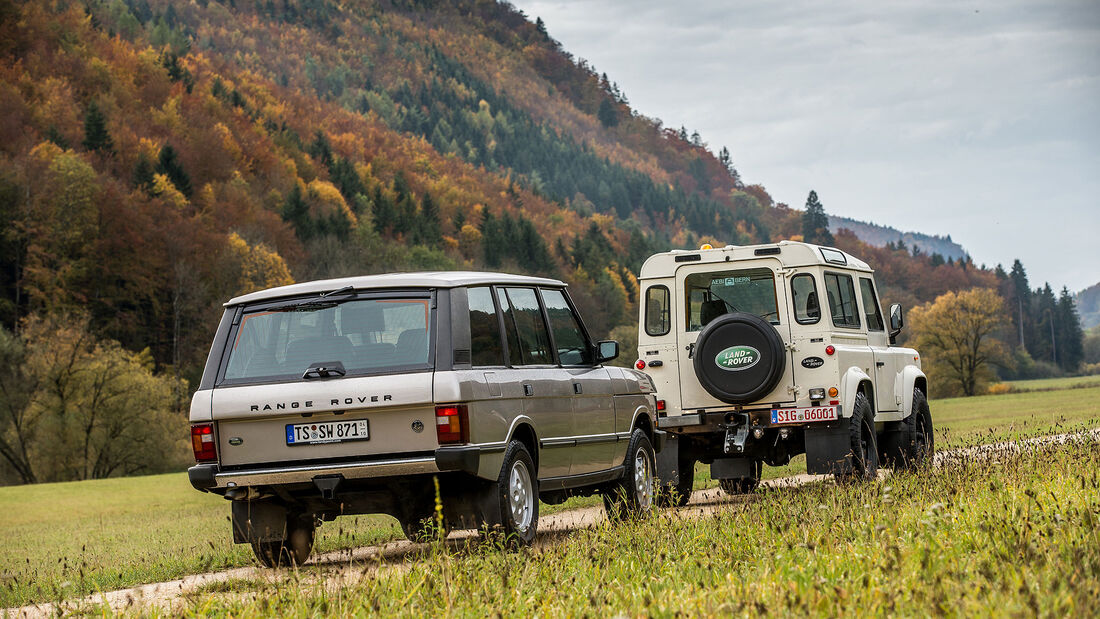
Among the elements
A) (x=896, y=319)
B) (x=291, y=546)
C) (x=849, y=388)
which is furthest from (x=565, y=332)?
(x=896, y=319)

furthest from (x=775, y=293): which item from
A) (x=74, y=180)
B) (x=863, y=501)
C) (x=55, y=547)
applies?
(x=74, y=180)

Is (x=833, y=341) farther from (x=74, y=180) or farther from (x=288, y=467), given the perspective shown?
(x=74, y=180)

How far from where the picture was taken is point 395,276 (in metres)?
9.49

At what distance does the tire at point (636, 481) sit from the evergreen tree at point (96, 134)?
288 feet

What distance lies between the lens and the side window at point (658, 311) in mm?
14266

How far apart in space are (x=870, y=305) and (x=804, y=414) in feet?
7.88

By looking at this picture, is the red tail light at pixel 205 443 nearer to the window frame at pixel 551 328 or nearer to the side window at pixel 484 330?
the side window at pixel 484 330

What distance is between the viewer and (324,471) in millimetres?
8836

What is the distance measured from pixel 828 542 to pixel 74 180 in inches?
2827

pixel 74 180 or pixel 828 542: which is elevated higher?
pixel 74 180

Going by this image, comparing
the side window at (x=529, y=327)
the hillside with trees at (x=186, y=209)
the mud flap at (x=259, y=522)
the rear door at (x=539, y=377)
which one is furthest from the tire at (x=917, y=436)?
the hillside with trees at (x=186, y=209)

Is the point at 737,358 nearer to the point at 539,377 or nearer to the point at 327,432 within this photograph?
the point at 539,377

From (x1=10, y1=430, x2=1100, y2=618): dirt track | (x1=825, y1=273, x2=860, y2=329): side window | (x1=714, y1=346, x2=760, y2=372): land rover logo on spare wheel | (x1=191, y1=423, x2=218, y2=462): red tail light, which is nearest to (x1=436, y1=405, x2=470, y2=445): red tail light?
A: (x1=10, y1=430, x2=1100, y2=618): dirt track

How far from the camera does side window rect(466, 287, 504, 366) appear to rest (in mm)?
9250
